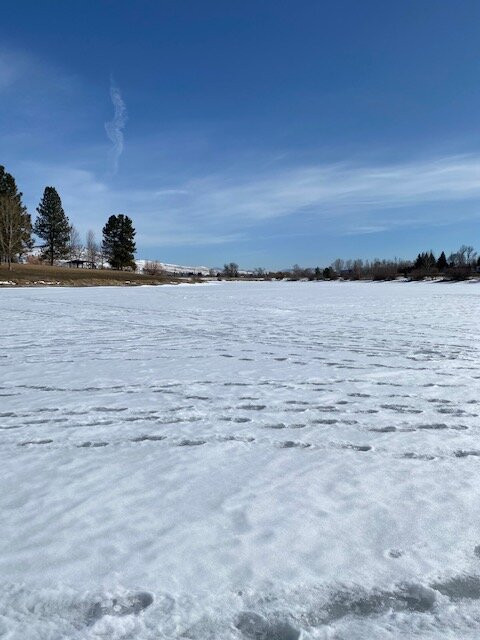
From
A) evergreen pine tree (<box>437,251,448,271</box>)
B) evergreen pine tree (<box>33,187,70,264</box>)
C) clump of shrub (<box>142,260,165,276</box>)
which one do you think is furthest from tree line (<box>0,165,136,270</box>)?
evergreen pine tree (<box>437,251,448,271</box>)

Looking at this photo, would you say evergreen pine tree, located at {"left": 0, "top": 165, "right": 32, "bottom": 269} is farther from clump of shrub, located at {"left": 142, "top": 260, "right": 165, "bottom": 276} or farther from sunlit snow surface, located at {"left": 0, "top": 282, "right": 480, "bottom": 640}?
sunlit snow surface, located at {"left": 0, "top": 282, "right": 480, "bottom": 640}

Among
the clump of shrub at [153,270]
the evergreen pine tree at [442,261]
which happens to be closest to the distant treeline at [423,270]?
the evergreen pine tree at [442,261]

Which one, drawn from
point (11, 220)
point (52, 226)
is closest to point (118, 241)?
point (52, 226)

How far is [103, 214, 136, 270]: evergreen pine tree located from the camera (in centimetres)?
7356

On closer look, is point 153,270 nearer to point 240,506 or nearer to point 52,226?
point 52,226

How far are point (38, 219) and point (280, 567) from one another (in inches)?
2620

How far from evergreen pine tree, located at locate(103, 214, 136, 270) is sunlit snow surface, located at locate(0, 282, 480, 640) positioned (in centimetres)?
7195

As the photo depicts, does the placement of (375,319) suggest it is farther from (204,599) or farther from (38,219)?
(38,219)

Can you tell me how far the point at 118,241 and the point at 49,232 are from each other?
15022 mm

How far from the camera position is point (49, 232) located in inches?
2368

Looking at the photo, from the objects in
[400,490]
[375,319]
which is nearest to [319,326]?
[375,319]

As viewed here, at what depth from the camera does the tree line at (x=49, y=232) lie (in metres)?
47.2

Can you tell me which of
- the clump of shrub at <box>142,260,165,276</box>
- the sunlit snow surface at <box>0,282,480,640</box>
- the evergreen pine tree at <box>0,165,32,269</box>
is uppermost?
the evergreen pine tree at <box>0,165,32,269</box>

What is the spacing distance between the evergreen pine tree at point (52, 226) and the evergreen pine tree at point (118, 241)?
12106mm
